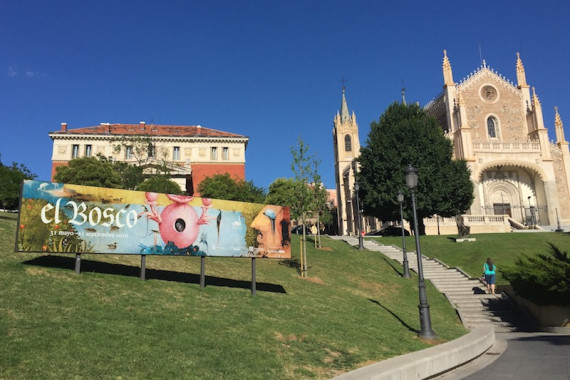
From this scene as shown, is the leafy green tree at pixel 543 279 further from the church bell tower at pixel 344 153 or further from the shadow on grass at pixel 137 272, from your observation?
the church bell tower at pixel 344 153

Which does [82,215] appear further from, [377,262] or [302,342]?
[377,262]

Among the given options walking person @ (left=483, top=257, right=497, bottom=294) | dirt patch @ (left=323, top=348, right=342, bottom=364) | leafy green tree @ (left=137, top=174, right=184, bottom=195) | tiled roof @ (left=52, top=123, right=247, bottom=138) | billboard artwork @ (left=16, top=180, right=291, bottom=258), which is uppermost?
tiled roof @ (left=52, top=123, right=247, bottom=138)

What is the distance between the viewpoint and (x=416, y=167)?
3950 centimetres

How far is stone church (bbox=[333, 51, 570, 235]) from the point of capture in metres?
52.8

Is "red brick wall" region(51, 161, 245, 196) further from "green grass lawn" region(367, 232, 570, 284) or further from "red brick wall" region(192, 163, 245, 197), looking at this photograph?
"green grass lawn" region(367, 232, 570, 284)

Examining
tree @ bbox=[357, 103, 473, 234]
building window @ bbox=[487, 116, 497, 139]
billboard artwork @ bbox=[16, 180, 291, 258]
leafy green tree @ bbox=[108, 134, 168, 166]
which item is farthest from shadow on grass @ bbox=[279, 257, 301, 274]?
building window @ bbox=[487, 116, 497, 139]

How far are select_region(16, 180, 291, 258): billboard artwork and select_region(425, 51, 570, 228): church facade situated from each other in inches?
1720

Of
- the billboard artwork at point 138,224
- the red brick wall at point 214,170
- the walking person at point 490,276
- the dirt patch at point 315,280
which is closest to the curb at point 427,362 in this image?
the billboard artwork at point 138,224

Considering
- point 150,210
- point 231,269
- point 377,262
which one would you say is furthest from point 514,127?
point 150,210

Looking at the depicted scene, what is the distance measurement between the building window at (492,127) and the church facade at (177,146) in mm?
34864

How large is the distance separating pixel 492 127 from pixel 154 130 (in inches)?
1971

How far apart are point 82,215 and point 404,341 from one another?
31.0 ft

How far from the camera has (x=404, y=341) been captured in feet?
37.5

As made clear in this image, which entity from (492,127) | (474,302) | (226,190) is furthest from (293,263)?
(492,127)
